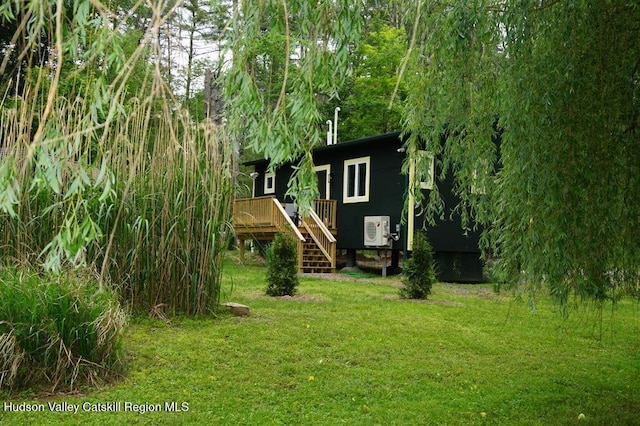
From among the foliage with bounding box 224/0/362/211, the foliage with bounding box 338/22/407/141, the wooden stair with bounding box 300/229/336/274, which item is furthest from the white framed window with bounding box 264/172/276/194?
the foliage with bounding box 224/0/362/211

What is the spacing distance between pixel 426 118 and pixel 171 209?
9.19ft

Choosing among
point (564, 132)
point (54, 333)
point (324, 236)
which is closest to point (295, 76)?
point (564, 132)

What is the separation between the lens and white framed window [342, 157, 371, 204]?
1566 cm

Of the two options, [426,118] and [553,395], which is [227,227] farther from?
[553,395]

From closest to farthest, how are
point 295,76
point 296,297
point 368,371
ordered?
point 295,76
point 368,371
point 296,297

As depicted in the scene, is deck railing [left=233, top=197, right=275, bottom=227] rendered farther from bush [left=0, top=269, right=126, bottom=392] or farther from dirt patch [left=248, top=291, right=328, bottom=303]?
bush [left=0, top=269, right=126, bottom=392]

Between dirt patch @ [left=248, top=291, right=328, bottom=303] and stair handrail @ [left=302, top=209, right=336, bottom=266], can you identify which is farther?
stair handrail @ [left=302, top=209, right=336, bottom=266]

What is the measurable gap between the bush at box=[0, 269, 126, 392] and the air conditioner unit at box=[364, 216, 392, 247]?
1050 centimetres

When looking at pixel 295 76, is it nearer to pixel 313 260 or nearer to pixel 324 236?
pixel 313 260

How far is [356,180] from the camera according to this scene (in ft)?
52.7

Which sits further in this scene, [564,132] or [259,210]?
[259,210]

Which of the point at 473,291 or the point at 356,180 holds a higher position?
the point at 356,180

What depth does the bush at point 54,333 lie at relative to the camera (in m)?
3.91

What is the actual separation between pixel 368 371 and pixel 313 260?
31.7ft
